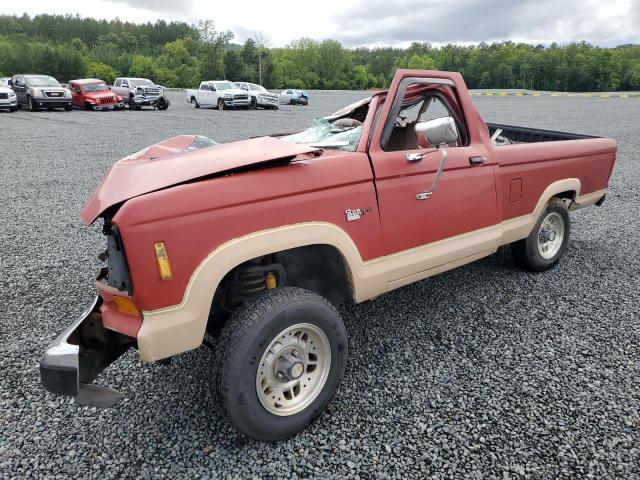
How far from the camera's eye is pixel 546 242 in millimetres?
4789

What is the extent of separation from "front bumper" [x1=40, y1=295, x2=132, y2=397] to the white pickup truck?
79.4 ft

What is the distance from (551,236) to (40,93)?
23981 millimetres

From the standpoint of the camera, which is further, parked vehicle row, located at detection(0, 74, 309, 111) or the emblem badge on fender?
parked vehicle row, located at detection(0, 74, 309, 111)

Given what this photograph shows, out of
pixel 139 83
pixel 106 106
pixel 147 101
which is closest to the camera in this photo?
pixel 106 106

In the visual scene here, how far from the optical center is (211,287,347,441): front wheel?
2.33m

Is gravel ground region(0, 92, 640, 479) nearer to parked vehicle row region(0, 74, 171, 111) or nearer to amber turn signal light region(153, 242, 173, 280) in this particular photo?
amber turn signal light region(153, 242, 173, 280)

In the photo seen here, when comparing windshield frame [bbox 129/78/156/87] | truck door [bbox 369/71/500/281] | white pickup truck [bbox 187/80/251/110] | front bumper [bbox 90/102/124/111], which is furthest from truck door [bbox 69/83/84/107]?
truck door [bbox 369/71/500/281]

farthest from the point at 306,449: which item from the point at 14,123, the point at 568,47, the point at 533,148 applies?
the point at 568,47

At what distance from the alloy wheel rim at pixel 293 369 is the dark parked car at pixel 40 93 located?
953 inches

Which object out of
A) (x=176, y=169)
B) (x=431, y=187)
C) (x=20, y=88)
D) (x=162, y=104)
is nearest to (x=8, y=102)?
(x=20, y=88)

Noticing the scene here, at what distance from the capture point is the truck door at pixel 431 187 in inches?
122

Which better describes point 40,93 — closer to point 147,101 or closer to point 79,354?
point 147,101

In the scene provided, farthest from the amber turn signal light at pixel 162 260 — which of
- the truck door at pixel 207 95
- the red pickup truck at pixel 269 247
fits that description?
the truck door at pixel 207 95

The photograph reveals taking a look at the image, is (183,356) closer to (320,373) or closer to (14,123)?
(320,373)
